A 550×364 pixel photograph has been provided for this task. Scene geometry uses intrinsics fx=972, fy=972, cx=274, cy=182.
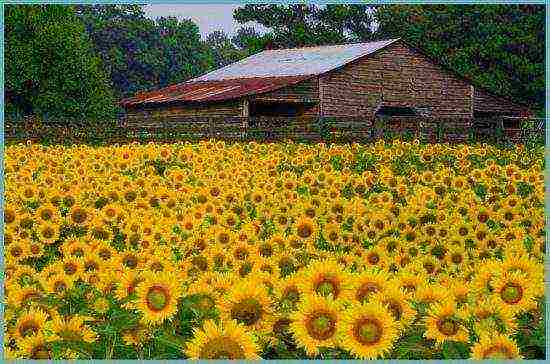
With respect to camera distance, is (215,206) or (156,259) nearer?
(156,259)

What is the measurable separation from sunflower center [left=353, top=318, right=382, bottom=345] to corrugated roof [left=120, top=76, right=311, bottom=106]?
23.3m

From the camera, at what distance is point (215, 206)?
6324mm

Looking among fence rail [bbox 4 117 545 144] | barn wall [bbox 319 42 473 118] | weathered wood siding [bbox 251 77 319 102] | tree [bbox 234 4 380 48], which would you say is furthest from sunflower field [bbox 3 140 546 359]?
tree [bbox 234 4 380 48]

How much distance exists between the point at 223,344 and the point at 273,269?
103 cm

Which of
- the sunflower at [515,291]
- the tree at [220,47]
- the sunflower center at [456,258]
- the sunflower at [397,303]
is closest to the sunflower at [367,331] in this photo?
the sunflower at [397,303]

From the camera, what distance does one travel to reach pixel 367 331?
2.95 m

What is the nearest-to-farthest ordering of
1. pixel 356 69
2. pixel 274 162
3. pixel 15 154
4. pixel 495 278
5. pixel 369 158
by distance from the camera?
pixel 495 278
pixel 274 162
pixel 15 154
pixel 369 158
pixel 356 69

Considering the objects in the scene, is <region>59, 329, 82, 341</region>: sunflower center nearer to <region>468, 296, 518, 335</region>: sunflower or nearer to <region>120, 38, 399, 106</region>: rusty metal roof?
<region>468, 296, 518, 335</region>: sunflower

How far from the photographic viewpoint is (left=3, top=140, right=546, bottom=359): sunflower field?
10.00ft

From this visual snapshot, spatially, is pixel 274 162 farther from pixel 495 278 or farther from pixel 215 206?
pixel 495 278

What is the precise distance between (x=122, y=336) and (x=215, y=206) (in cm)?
289

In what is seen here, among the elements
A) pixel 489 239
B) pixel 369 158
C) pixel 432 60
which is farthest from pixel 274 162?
pixel 432 60

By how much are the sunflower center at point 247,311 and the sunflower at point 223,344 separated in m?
0.16

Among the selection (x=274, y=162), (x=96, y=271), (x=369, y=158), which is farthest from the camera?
(x=369, y=158)
